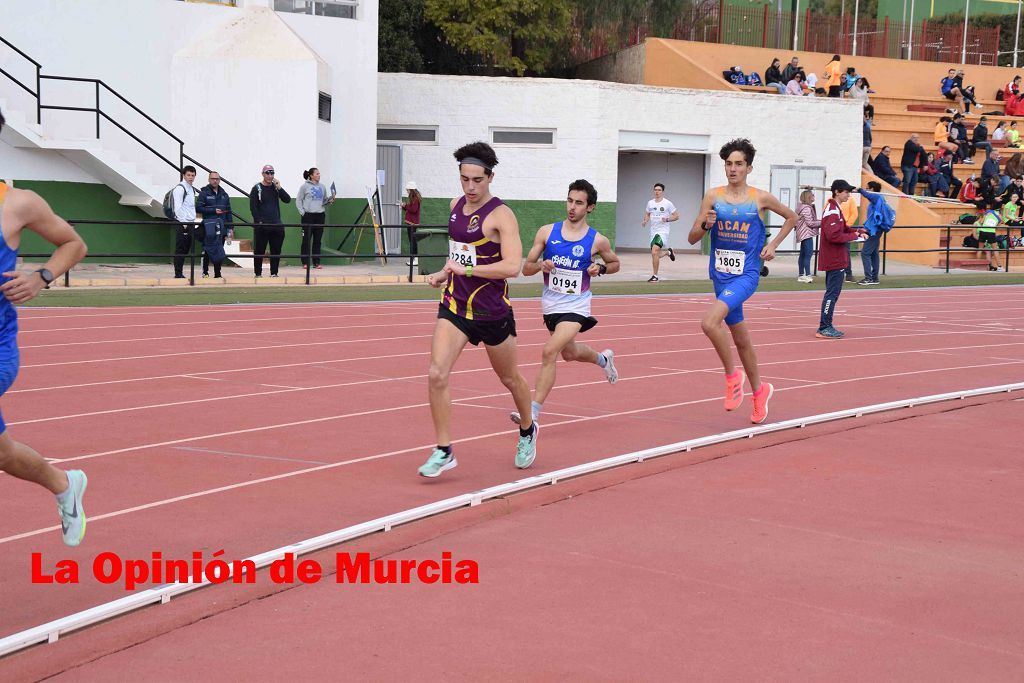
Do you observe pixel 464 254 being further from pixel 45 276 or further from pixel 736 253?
pixel 736 253

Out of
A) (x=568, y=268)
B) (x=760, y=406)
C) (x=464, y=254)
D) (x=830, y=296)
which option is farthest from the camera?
(x=830, y=296)

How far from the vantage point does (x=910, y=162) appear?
3875cm

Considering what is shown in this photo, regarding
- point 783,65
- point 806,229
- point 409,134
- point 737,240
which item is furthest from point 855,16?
point 737,240

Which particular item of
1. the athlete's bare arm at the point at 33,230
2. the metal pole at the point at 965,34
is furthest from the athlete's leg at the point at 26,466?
the metal pole at the point at 965,34

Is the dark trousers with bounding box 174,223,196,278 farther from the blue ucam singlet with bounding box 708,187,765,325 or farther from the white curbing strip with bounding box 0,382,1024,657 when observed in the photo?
the white curbing strip with bounding box 0,382,1024,657

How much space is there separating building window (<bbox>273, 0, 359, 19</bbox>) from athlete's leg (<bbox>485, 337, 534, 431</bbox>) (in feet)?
73.2

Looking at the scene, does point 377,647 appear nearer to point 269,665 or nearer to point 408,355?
point 269,665

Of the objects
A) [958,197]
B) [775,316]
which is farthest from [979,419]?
[958,197]

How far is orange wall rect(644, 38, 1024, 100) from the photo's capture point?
4000cm

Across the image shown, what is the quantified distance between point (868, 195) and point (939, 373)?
820cm

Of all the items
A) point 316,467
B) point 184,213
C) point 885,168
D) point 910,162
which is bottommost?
point 316,467

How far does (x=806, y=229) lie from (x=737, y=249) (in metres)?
16.1

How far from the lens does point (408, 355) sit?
1398 cm

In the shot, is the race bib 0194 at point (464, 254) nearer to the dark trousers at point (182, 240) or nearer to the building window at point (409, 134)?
the dark trousers at point (182, 240)
